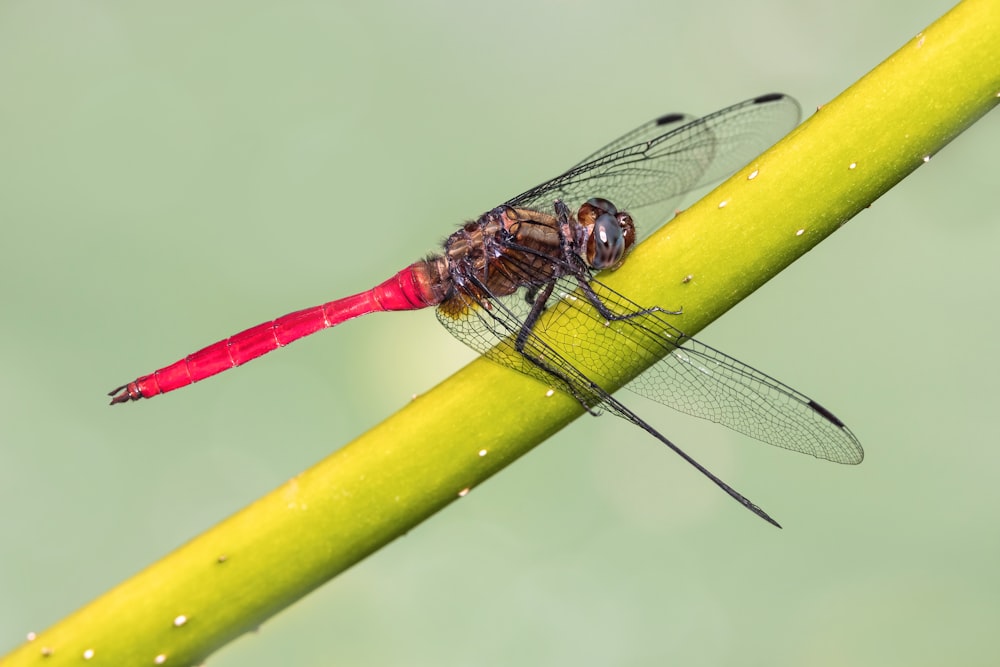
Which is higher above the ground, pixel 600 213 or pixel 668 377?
pixel 600 213

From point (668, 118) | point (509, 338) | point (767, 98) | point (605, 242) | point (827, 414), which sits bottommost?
point (827, 414)

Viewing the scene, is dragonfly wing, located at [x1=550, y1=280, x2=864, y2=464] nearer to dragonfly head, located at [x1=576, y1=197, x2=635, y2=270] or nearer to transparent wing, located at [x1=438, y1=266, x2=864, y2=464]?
transparent wing, located at [x1=438, y1=266, x2=864, y2=464]

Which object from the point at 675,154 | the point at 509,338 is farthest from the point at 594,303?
the point at 675,154

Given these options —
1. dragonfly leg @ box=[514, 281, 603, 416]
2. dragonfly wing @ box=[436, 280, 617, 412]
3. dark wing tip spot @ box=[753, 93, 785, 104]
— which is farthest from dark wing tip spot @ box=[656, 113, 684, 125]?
dragonfly leg @ box=[514, 281, 603, 416]

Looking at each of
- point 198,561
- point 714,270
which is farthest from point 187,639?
point 714,270

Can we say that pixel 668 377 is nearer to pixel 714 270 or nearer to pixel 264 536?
pixel 714 270

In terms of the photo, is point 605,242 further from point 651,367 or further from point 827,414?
point 827,414
